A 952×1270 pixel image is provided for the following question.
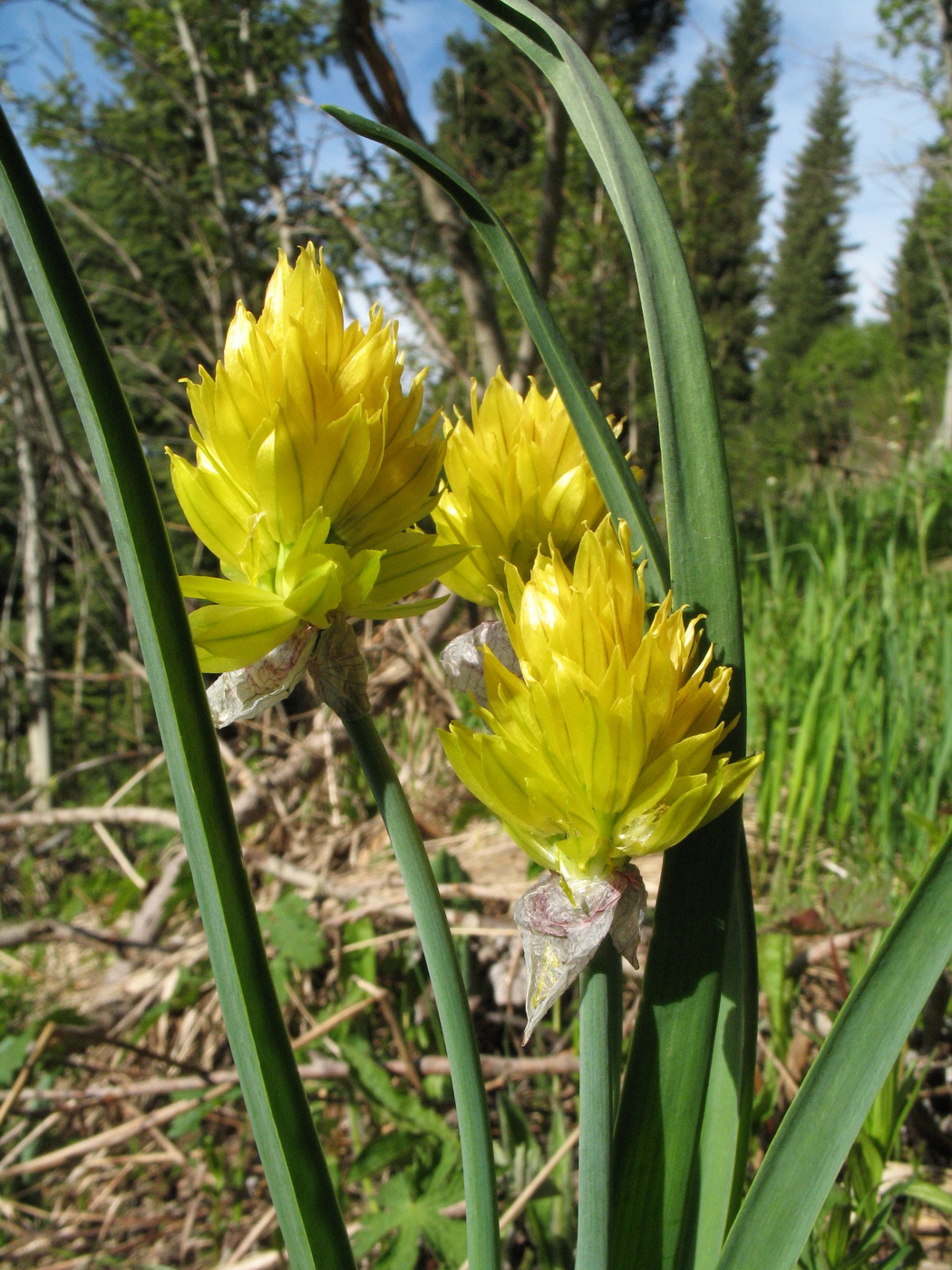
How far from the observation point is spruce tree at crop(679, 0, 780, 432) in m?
5.80

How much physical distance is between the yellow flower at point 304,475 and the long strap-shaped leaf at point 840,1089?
0.27 metres

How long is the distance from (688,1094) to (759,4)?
137ft

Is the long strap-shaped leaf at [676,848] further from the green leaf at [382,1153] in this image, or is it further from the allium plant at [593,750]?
the green leaf at [382,1153]

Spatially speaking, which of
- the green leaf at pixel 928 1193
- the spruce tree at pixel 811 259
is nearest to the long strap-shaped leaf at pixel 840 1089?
the green leaf at pixel 928 1193

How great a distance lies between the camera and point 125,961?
69.9 inches

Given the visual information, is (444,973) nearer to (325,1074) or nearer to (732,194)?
(325,1074)

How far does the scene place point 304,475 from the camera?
381 mm

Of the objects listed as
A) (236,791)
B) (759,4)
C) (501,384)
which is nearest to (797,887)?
(501,384)

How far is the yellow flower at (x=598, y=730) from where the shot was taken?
0.37 metres

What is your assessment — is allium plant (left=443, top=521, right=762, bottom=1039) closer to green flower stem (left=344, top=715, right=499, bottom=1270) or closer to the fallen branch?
green flower stem (left=344, top=715, right=499, bottom=1270)

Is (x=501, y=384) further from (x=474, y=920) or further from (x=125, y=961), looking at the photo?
(x=125, y=961)

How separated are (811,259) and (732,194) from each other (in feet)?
85.6

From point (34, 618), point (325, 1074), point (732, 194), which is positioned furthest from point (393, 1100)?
point (732, 194)

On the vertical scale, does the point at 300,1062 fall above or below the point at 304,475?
below
